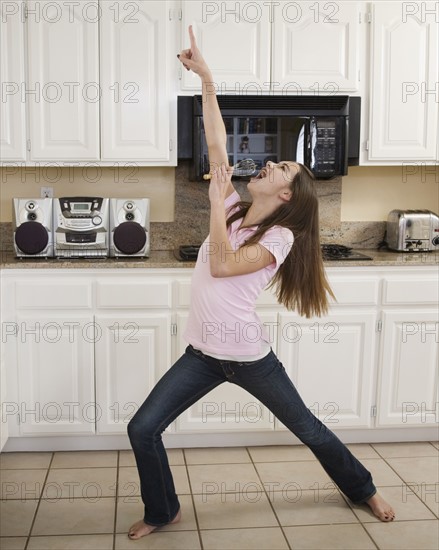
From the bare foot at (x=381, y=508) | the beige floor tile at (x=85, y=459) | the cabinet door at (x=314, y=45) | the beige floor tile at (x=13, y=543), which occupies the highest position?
the cabinet door at (x=314, y=45)

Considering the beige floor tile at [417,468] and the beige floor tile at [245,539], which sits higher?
the beige floor tile at [417,468]

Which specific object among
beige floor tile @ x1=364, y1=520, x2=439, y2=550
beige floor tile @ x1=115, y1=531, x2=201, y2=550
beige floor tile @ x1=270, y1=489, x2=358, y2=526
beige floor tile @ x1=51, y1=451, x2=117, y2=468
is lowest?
beige floor tile @ x1=364, y1=520, x2=439, y2=550

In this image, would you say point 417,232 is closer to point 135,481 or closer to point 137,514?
point 135,481

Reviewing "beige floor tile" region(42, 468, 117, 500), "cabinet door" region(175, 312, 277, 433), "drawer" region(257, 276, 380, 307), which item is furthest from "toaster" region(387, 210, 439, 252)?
"beige floor tile" region(42, 468, 117, 500)

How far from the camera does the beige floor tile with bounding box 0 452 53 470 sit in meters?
3.16

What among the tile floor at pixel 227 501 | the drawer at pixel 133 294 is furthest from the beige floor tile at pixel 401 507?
the drawer at pixel 133 294

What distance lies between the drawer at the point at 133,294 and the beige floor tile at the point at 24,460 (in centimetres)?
72

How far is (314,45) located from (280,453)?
6.27 feet

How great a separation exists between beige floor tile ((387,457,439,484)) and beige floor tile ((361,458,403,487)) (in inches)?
1.2

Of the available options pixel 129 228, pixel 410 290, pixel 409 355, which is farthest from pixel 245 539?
pixel 129 228

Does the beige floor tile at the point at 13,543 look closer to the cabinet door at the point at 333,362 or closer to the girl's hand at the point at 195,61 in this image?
the cabinet door at the point at 333,362

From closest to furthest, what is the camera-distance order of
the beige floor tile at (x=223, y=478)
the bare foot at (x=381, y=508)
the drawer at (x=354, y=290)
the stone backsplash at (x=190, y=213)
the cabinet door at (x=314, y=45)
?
the bare foot at (x=381, y=508) → the beige floor tile at (x=223, y=478) → the drawer at (x=354, y=290) → the cabinet door at (x=314, y=45) → the stone backsplash at (x=190, y=213)

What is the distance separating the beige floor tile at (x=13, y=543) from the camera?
247cm

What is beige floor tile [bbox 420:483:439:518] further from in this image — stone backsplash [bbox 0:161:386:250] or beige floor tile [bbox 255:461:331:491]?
stone backsplash [bbox 0:161:386:250]
